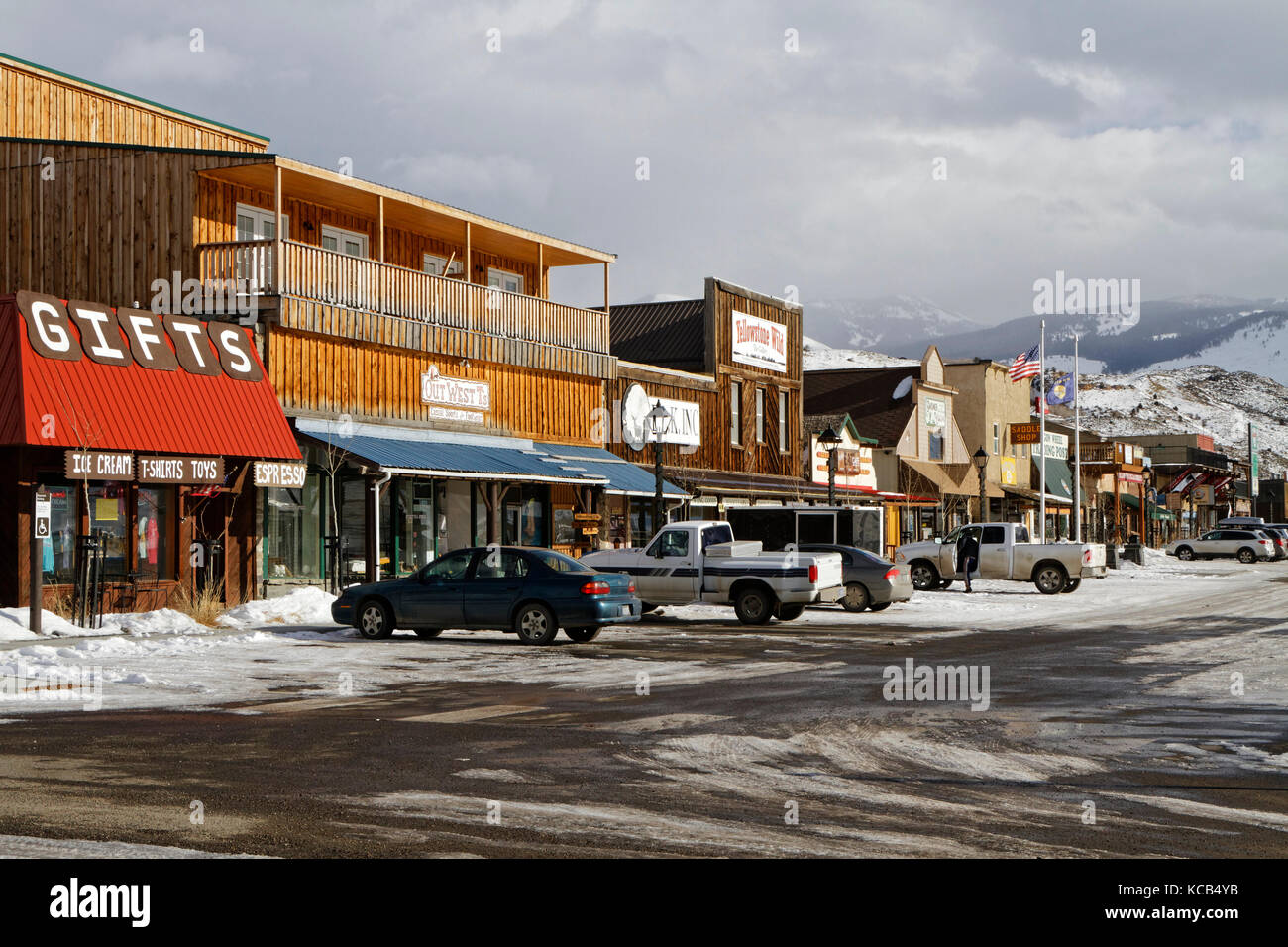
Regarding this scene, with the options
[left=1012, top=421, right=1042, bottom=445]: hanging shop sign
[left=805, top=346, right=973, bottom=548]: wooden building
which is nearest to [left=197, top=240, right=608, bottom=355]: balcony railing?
[left=805, top=346, right=973, bottom=548]: wooden building

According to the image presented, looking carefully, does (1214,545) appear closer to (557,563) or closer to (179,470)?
(557,563)

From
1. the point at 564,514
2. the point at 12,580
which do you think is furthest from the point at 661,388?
the point at 12,580

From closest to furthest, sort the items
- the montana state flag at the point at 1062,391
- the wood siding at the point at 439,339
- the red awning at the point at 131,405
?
the red awning at the point at 131,405, the wood siding at the point at 439,339, the montana state flag at the point at 1062,391

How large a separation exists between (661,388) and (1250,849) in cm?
3292

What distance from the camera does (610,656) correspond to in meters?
18.5

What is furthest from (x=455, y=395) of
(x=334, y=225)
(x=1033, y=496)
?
(x=1033, y=496)

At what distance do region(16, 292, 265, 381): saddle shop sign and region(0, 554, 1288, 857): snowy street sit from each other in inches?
171

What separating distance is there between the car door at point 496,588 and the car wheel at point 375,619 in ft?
4.44

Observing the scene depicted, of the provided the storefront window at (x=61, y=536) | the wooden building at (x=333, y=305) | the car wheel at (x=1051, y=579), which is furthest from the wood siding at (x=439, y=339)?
the car wheel at (x=1051, y=579)

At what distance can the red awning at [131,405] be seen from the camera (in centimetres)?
2092

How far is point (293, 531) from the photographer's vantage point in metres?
26.6

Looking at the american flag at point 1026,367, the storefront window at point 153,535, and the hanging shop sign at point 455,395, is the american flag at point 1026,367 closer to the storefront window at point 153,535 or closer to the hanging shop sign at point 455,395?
the hanging shop sign at point 455,395

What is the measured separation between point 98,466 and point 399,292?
32.2ft

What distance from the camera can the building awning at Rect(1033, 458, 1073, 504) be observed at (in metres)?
70.1
